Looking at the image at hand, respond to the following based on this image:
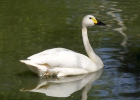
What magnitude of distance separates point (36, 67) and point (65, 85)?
64 cm

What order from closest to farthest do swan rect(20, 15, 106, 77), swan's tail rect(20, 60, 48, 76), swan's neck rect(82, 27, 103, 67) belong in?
swan's tail rect(20, 60, 48, 76) → swan rect(20, 15, 106, 77) → swan's neck rect(82, 27, 103, 67)

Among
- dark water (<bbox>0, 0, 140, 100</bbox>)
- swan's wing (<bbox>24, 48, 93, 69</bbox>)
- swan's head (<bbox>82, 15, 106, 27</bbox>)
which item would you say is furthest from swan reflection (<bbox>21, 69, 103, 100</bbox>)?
swan's head (<bbox>82, 15, 106, 27</bbox>)

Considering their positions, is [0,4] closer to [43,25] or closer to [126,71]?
[43,25]

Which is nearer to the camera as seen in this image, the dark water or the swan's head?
the dark water

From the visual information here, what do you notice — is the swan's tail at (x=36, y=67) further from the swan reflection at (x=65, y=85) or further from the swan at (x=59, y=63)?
the swan reflection at (x=65, y=85)

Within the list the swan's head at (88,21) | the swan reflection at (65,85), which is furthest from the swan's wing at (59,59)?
the swan's head at (88,21)

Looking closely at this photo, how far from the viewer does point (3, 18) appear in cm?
1711

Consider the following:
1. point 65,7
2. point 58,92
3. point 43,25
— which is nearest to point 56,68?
point 58,92

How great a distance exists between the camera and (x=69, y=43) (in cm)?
→ 1398

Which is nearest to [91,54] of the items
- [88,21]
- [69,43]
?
[88,21]

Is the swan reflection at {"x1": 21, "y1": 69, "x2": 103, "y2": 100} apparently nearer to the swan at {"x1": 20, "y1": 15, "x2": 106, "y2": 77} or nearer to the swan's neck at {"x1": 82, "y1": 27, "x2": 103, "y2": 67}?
the swan at {"x1": 20, "y1": 15, "x2": 106, "y2": 77}

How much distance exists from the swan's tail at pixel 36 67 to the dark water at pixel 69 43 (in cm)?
A: 14

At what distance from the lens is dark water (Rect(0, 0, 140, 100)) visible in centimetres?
1041

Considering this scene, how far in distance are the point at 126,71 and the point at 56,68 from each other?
4.43 feet
